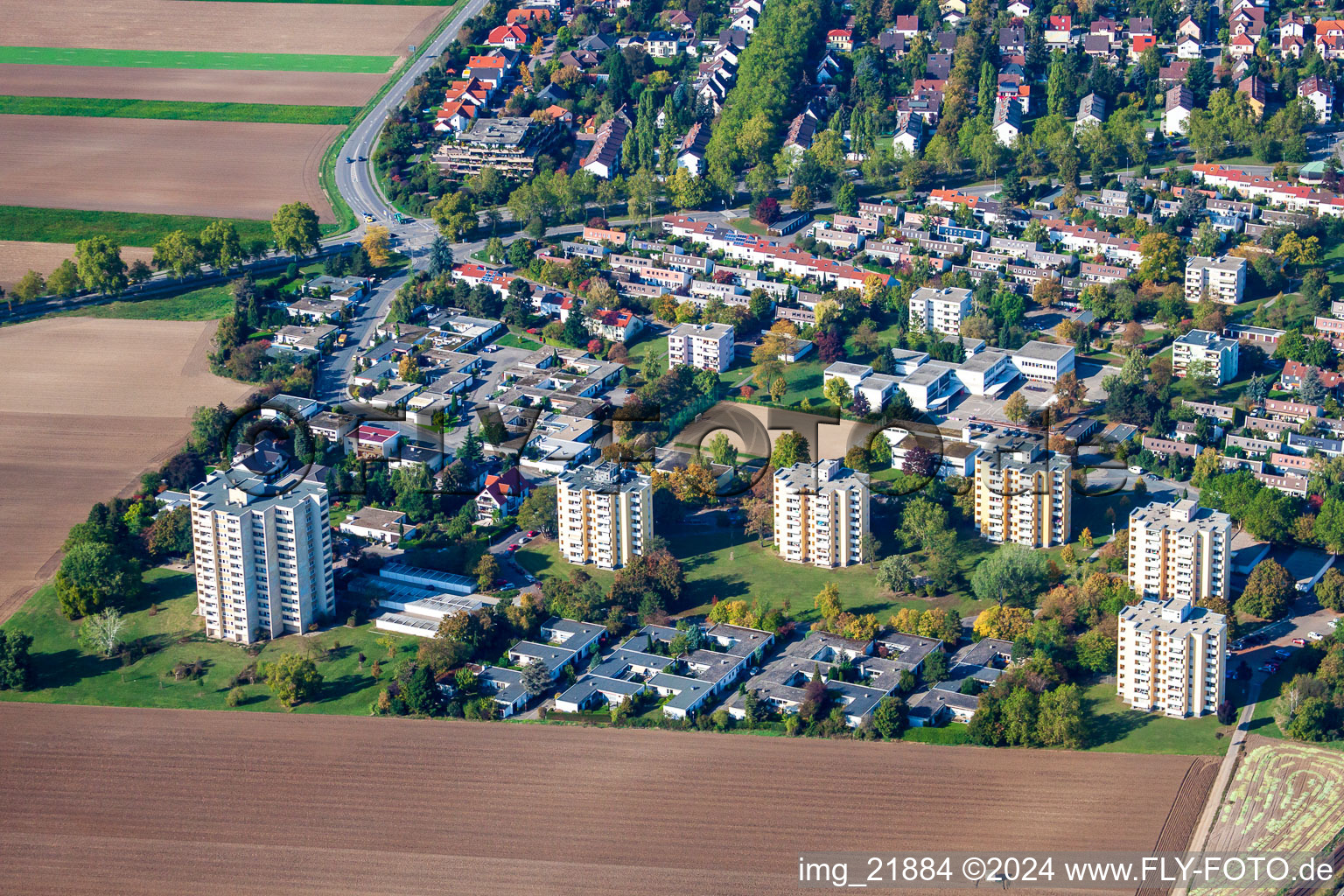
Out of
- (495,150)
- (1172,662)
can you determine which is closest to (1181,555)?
(1172,662)

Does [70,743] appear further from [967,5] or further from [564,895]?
[967,5]

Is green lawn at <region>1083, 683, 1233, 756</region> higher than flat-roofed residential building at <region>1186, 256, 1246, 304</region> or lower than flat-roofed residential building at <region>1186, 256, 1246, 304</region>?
lower

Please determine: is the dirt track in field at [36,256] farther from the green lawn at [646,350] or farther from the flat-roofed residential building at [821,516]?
the flat-roofed residential building at [821,516]

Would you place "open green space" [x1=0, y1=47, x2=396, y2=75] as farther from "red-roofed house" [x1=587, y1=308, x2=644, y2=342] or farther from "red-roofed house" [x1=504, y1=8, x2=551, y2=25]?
"red-roofed house" [x1=587, y1=308, x2=644, y2=342]

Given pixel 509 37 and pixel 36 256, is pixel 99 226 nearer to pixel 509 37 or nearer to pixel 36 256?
pixel 36 256

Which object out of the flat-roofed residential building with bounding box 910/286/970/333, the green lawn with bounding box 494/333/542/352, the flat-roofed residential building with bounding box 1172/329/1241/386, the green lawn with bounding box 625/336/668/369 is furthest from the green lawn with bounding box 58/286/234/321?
the flat-roofed residential building with bounding box 1172/329/1241/386

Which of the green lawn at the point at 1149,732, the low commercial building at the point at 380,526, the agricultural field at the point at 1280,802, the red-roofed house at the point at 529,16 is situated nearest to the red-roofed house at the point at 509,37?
the red-roofed house at the point at 529,16
